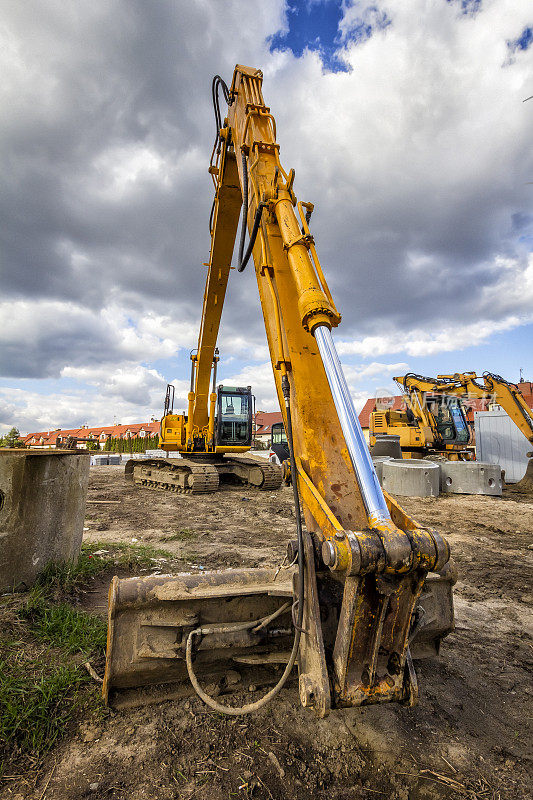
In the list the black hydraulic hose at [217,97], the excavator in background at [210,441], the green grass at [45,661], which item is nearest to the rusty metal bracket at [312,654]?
the green grass at [45,661]

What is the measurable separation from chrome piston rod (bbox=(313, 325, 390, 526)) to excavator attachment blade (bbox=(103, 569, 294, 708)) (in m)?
0.81

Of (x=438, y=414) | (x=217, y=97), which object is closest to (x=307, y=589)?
(x=217, y=97)

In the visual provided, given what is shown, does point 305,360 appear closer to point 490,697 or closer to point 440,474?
point 490,697

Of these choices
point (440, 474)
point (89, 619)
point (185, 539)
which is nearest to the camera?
point (89, 619)

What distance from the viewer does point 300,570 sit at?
A: 188 cm

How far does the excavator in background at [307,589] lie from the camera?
1.69 metres

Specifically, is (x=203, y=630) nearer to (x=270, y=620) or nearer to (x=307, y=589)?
(x=270, y=620)

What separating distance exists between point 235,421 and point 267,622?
29.7 feet

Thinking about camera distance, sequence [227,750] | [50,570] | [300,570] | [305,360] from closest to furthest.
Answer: [300,570] → [227,750] → [305,360] → [50,570]

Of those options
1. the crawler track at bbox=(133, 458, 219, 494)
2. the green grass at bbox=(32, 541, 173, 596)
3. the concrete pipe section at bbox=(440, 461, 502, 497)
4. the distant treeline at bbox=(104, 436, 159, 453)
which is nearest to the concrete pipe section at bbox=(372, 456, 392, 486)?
the concrete pipe section at bbox=(440, 461, 502, 497)

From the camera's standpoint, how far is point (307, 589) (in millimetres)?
1906

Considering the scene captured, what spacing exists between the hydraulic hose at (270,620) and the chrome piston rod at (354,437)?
1.13ft

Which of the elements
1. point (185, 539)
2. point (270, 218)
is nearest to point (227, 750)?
point (270, 218)

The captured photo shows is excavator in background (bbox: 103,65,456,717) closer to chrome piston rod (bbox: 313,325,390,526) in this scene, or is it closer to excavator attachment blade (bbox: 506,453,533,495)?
chrome piston rod (bbox: 313,325,390,526)
